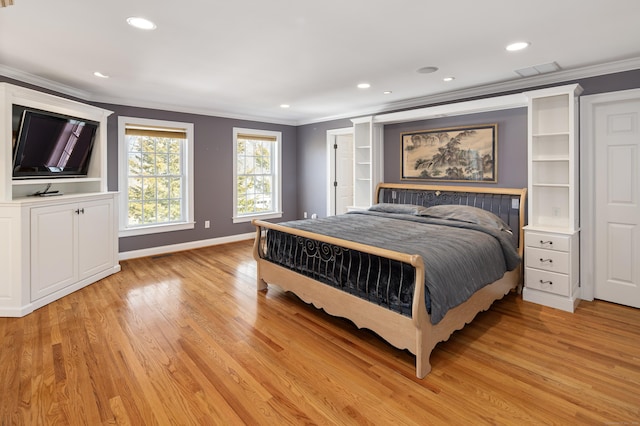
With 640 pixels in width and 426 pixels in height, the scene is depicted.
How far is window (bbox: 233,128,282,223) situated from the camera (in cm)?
656

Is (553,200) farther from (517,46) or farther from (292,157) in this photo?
(292,157)

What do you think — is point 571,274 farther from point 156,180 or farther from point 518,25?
point 156,180

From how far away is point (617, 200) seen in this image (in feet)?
11.4

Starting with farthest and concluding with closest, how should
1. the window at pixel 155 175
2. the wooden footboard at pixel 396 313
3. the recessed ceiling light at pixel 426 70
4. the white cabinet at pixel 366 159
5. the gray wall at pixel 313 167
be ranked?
the gray wall at pixel 313 167 < the white cabinet at pixel 366 159 < the window at pixel 155 175 < the recessed ceiling light at pixel 426 70 < the wooden footboard at pixel 396 313

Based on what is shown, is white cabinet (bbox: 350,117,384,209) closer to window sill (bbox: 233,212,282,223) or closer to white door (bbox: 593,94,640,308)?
window sill (bbox: 233,212,282,223)

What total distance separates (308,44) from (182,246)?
4188mm

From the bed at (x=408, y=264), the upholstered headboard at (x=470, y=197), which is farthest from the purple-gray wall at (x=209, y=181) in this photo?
the upholstered headboard at (x=470, y=197)

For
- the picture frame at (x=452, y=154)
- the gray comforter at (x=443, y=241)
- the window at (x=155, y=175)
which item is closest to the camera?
the gray comforter at (x=443, y=241)

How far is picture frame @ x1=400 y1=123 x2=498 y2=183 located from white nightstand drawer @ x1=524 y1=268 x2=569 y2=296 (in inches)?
49.5

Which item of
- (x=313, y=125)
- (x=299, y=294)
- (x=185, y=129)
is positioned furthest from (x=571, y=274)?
(x=185, y=129)

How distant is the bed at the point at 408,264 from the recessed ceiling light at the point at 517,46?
5.27 ft

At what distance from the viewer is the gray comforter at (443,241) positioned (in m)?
2.44

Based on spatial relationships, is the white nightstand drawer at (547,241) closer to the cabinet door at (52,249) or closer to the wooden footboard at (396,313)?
the wooden footboard at (396,313)

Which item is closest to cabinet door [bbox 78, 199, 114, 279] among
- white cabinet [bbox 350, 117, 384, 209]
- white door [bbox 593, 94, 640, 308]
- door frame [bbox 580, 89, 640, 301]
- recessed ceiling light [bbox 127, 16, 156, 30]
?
recessed ceiling light [bbox 127, 16, 156, 30]
